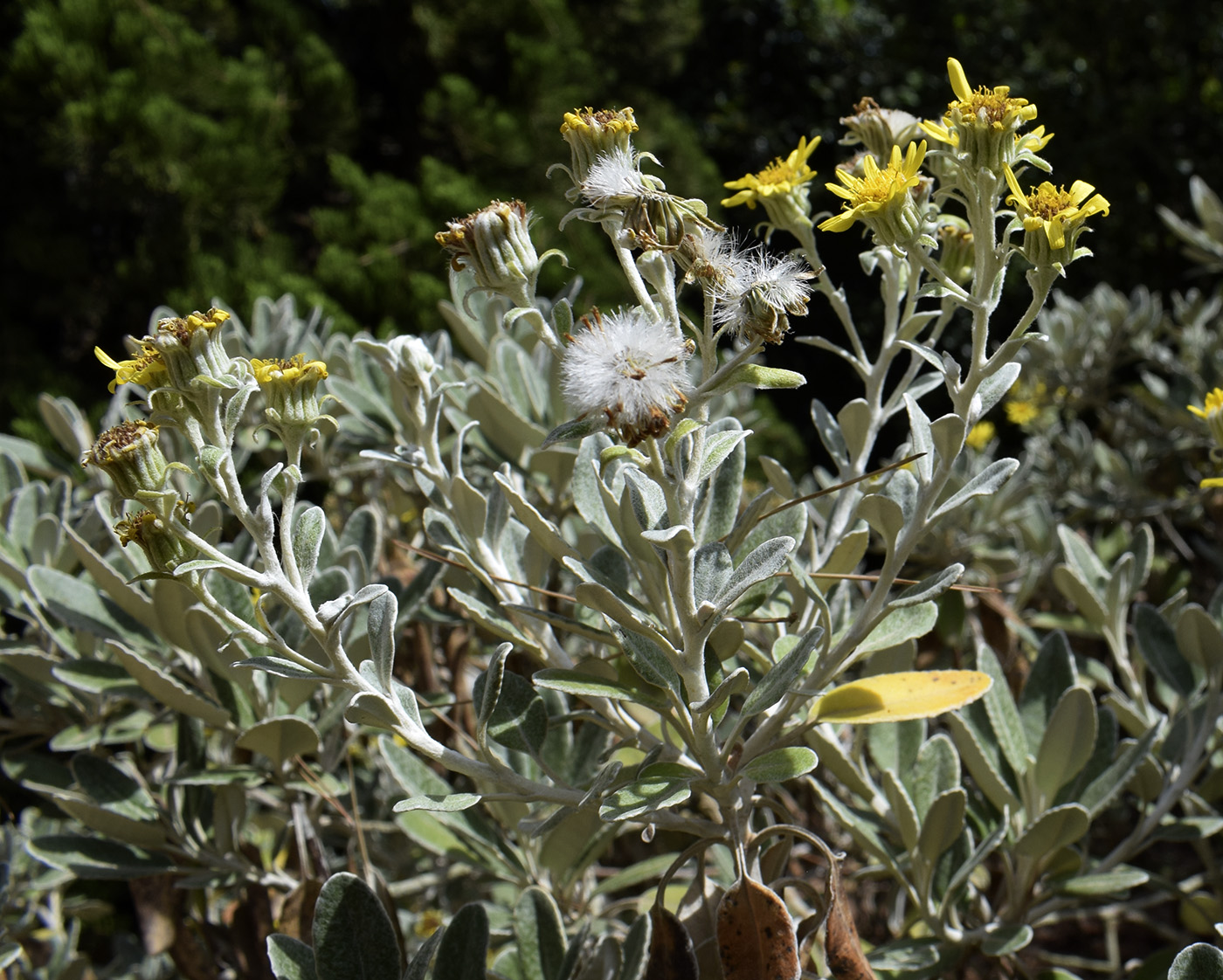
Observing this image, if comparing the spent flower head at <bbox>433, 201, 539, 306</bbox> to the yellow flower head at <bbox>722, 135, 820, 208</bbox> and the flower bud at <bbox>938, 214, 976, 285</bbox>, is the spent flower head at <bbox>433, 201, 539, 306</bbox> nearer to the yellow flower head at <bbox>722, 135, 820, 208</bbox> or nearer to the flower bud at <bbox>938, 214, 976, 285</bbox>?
the yellow flower head at <bbox>722, 135, 820, 208</bbox>

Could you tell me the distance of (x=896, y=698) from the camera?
837 mm

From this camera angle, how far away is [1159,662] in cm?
118

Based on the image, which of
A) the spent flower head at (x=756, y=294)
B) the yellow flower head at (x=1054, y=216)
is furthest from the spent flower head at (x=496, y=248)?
the yellow flower head at (x=1054, y=216)

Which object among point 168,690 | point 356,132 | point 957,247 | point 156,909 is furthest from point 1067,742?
point 356,132

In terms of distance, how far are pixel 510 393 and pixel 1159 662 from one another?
0.91 metres

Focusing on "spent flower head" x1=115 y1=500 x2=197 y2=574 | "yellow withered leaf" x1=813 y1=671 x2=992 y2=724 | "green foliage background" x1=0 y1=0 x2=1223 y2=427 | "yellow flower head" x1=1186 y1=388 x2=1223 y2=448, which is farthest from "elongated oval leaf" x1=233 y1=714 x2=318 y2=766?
"green foliage background" x1=0 y1=0 x2=1223 y2=427

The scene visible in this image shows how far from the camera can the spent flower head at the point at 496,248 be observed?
72 cm

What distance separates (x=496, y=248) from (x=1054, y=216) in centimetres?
41

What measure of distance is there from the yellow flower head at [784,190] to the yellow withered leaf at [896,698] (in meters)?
0.43

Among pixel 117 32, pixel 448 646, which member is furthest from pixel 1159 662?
pixel 117 32

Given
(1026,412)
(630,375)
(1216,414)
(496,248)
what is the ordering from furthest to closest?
(1026,412) < (1216,414) < (496,248) < (630,375)

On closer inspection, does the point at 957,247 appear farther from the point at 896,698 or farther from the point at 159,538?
the point at 159,538

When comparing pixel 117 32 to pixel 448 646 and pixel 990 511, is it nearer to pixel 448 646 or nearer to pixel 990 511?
pixel 448 646

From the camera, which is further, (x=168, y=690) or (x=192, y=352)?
(x=168, y=690)
